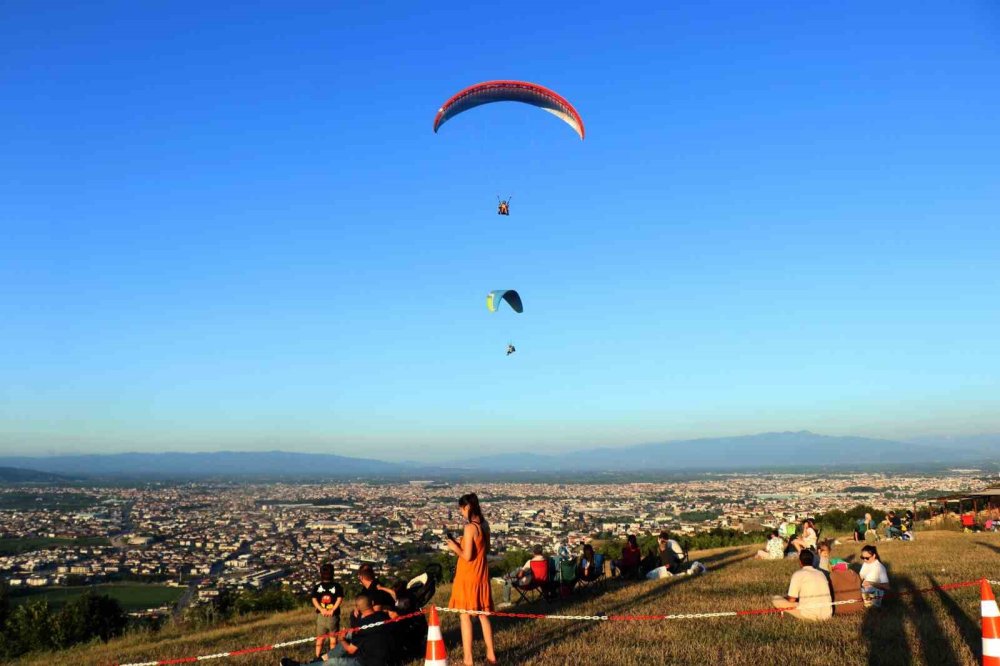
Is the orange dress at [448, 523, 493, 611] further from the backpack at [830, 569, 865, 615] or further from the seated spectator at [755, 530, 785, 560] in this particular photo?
the seated spectator at [755, 530, 785, 560]

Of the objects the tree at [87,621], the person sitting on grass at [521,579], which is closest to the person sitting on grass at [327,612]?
the person sitting on grass at [521,579]

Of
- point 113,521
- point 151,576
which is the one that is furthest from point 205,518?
point 151,576

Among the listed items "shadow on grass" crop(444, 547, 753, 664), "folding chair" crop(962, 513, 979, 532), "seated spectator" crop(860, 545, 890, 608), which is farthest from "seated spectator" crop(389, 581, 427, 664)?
"folding chair" crop(962, 513, 979, 532)

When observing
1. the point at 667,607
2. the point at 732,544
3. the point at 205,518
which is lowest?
the point at 205,518

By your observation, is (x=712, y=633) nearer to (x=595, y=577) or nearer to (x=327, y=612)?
(x=327, y=612)

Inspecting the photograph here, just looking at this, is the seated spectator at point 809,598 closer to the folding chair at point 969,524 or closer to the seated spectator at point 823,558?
the seated spectator at point 823,558

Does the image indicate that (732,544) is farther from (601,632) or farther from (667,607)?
(601,632)
